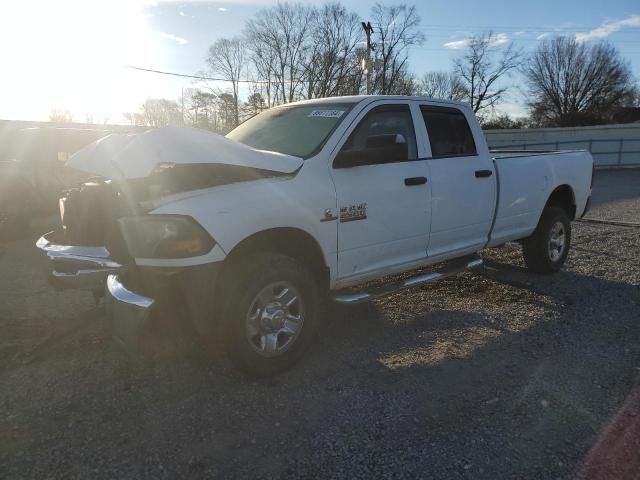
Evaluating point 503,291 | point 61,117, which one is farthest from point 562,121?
point 503,291

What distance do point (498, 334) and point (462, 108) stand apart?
239cm

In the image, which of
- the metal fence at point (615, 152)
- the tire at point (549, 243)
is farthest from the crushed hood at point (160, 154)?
the metal fence at point (615, 152)

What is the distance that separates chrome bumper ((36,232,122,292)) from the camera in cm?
332

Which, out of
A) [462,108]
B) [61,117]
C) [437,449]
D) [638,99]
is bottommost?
[437,449]

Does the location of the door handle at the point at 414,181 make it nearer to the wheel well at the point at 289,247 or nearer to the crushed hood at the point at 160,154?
the wheel well at the point at 289,247

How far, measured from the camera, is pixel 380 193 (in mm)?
4090

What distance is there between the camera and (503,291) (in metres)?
5.70

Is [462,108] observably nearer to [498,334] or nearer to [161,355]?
[498,334]

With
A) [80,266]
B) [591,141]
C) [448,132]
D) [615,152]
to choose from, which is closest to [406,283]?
[448,132]

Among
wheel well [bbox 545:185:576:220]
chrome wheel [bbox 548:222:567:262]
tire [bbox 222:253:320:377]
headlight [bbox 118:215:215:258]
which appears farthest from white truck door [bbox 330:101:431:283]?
wheel well [bbox 545:185:576:220]

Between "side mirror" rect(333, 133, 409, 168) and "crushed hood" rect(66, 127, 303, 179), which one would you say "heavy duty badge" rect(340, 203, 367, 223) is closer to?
"side mirror" rect(333, 133, 409, 168)

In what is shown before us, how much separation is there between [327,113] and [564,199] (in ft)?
13.0

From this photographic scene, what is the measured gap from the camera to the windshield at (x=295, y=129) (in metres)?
4.07

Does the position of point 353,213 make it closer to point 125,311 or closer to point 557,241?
point 125,311
